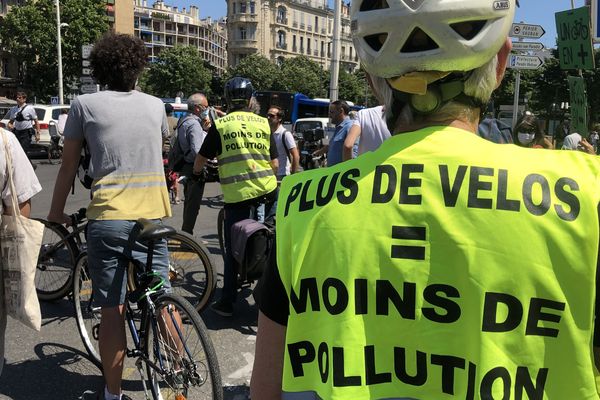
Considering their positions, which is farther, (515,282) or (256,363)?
(256,363)

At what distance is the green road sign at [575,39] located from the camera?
5211 millimetres

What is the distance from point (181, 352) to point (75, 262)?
5.09 feet

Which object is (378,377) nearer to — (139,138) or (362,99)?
(139,138)

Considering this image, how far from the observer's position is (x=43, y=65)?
40875 mm

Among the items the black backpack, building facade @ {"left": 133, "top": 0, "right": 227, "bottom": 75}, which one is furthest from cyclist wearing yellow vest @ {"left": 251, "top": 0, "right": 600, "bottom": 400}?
building facade @ {"left": 133, "top": 0, "right": 227, "bottom": 75}

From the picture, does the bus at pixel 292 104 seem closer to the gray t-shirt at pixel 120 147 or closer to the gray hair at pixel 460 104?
the gray t-shirt at pixel 120 147

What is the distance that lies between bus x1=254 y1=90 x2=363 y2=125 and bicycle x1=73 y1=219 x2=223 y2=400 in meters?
30.0

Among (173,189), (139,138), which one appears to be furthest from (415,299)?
(173,189)

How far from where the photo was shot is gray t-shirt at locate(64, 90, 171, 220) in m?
2.92

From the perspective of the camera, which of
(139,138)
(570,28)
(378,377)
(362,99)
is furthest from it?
(362,99)

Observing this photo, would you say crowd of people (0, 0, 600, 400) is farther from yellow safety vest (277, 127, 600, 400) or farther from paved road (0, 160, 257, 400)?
paved road (0, 160, 257, 400)

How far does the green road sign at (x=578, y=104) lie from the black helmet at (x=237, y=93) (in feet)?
10.7

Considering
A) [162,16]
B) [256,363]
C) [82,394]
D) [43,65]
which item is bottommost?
[82,394]

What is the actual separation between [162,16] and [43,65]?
94.7 metres
